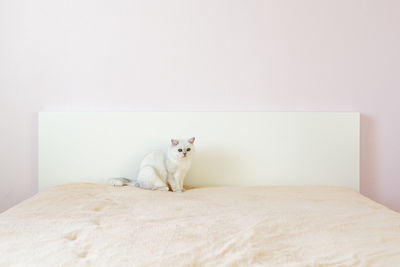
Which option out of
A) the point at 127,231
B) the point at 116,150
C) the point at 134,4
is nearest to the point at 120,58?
the point at 134,4

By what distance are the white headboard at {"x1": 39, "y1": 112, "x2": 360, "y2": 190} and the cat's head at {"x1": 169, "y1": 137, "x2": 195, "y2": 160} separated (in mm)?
202

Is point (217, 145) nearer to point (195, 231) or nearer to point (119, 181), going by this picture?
point (119, 181)

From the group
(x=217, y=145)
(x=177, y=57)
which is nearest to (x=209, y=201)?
(x=217, y=145)

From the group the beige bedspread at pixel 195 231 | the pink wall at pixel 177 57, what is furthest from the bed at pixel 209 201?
the pink wall at pixel 177 57

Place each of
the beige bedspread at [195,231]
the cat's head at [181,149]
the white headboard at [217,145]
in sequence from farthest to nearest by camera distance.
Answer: the white headboard at [217,145] → the cat's head at [181,149] → the beige bedspread at [195,231]

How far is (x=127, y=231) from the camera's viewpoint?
1.08m

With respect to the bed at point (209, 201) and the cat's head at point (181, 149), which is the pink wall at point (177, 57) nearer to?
the bed at point (209, 201)

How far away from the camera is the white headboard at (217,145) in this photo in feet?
6.65

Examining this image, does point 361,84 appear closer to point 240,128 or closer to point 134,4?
point 240,128

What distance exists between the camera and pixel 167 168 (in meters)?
Answer: 1.86

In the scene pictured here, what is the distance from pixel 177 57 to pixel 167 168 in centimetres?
70

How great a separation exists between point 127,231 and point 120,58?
4.21ft

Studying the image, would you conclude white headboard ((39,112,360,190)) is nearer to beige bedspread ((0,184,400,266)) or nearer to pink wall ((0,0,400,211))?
pink wall ((0,0,400,211))

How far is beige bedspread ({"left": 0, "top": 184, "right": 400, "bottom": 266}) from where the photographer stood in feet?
2.90
